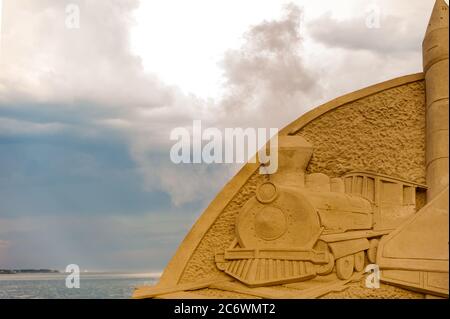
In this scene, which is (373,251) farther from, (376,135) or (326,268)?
(376,135)

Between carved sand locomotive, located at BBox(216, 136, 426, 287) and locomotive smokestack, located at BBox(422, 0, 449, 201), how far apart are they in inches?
12.7

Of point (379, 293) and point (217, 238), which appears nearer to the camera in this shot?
point (379, 293)

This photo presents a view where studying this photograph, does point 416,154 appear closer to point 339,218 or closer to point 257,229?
point 339,218

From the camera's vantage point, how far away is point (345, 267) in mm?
6684

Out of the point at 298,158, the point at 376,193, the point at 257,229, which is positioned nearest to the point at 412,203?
the point at 376,193

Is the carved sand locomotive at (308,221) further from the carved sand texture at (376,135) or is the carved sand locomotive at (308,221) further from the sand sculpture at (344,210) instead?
the carved sand texture at (376,135)

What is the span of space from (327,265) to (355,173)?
1374 mm

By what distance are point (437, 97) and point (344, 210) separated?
6.26ft

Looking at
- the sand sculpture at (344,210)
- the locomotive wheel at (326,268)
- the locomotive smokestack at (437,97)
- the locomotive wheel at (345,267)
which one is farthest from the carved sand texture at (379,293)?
the locomotive smokestack at (437,97)

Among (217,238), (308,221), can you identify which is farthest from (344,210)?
(217,238)

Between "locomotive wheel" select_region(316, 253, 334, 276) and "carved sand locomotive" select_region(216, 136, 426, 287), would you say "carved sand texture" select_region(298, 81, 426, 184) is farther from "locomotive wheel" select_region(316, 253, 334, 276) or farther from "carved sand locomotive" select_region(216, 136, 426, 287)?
"locomotive wheel" select_region(316, 253, 334, 276)

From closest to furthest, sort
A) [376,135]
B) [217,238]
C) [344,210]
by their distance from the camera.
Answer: [344,210]
[217,238]
[376,135]

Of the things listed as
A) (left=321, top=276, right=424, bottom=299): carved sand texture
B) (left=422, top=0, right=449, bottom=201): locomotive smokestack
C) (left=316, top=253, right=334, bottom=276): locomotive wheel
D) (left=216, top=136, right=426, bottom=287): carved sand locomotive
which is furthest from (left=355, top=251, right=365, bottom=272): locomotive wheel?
(left=422, top=0, right=449, bottom=201): locomotive smokestack
